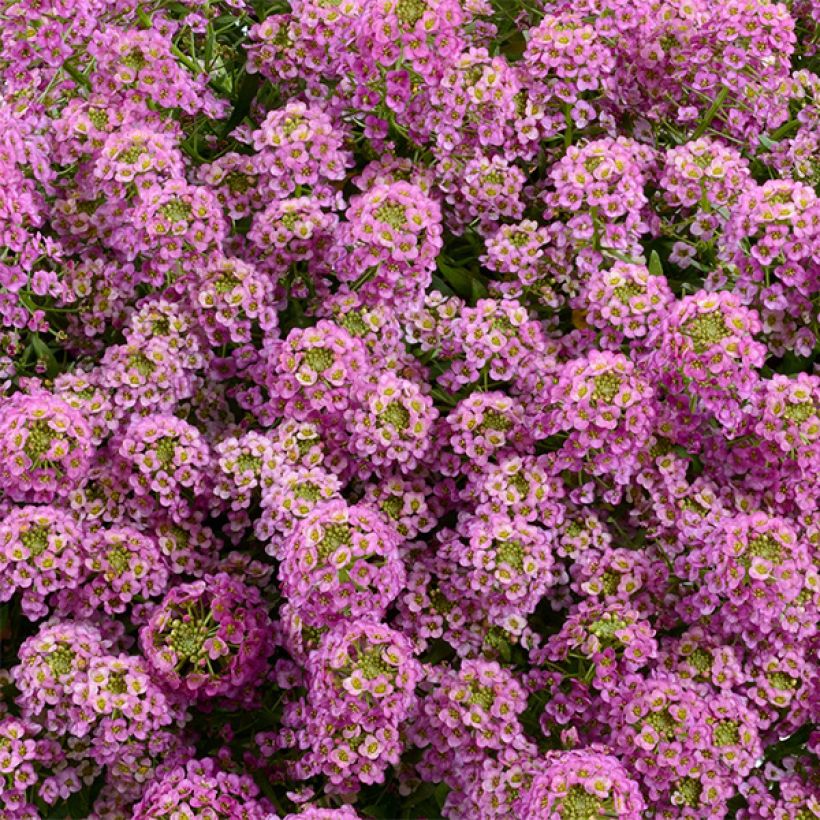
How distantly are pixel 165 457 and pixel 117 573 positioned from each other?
249 millimetres

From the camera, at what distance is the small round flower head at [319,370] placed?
276 centimetres

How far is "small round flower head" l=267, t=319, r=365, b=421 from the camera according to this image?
2762 mm

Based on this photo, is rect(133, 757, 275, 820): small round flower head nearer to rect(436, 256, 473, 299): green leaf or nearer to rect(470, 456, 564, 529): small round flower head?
rect(470, 456, 564, 529): small round flower head

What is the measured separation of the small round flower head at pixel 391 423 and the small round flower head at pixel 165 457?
326 mm

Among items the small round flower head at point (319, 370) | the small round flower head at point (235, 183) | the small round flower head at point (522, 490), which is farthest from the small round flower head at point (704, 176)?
the small round flower head at point (235, 183)

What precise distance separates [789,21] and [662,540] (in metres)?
1.21

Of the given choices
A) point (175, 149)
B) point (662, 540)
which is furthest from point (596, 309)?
point (175, 149)

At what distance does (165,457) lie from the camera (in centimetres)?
282

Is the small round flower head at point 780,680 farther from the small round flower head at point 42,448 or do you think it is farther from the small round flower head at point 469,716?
the small round flower head at point 42,448

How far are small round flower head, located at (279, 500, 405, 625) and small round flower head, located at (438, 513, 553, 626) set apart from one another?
0.60 feet

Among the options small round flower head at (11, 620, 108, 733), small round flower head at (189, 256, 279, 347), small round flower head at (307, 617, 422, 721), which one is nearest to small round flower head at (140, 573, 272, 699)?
small round flower head at (11, 620, 108, 733)

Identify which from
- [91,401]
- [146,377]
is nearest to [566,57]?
[146,377]

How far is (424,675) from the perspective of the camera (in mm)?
2668

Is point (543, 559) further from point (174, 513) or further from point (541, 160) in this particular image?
point (541, 160)
